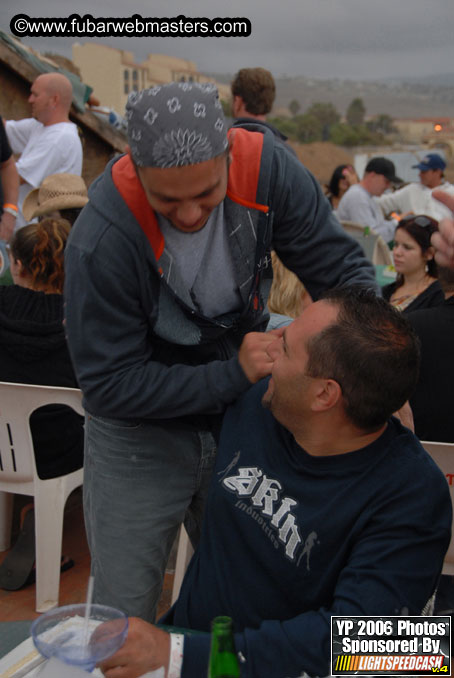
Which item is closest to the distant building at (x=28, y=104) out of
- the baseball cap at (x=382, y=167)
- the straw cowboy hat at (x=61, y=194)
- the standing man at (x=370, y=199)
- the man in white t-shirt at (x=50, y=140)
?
the man in white t-shirt at (x=50, y=140)

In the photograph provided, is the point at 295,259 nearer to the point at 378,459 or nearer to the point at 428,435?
the point at 378,459

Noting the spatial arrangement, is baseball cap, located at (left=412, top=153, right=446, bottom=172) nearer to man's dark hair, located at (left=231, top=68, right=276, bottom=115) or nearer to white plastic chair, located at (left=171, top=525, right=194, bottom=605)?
man's dark hair, located at (left=231, top=68, right=276, bottom=115)

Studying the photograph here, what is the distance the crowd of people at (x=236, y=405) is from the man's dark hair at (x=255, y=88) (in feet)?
10.8

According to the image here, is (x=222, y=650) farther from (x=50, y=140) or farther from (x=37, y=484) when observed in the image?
(x=50, y=140)

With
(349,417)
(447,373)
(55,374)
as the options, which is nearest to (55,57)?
(55,374)

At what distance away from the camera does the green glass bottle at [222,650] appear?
1330 millimetres

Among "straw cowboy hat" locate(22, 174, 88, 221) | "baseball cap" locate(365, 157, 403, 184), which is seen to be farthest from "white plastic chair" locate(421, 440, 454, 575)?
"baseball cap" locate(365, 157, 403, 184)

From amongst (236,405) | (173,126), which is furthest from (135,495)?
(173,126)

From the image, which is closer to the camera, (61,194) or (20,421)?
(20,421)

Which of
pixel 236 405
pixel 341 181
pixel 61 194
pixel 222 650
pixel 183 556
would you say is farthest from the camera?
pixel 341 181

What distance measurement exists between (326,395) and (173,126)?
70 centimetres

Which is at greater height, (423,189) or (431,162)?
(431,162)

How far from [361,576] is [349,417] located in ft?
1.17

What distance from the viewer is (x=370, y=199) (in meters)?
7.87
